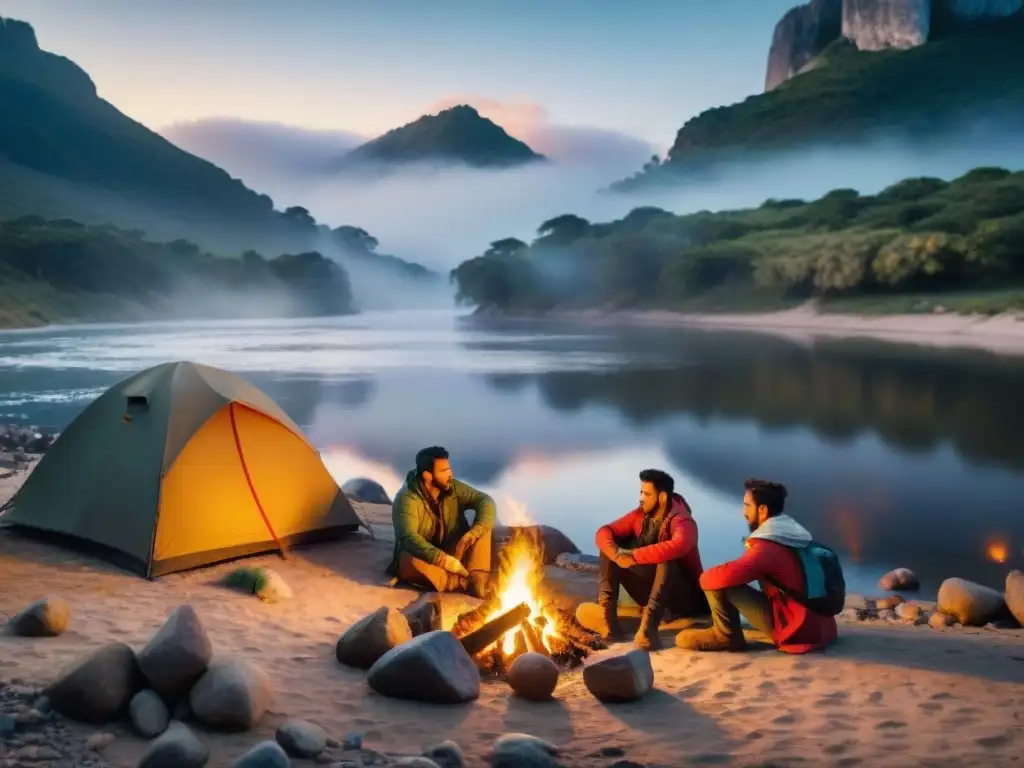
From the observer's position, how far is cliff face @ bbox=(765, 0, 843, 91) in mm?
156500

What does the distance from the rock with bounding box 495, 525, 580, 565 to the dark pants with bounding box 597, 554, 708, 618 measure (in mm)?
3336

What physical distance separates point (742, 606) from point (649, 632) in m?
0.81

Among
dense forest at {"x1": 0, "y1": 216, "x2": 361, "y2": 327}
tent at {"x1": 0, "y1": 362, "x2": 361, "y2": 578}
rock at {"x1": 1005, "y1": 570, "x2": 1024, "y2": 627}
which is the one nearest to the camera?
rock at {"x1": 1005, "y1": 570, "x2": 1024, "y2": 627}

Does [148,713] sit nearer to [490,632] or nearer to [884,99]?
[490,632]

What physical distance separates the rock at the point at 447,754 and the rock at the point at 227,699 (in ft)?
3.26

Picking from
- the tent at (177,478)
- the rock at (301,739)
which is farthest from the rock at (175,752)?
the tent at (177,478)

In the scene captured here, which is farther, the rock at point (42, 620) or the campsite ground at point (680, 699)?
the rock at point (42, 620)

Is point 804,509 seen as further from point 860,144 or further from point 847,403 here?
point 860,144

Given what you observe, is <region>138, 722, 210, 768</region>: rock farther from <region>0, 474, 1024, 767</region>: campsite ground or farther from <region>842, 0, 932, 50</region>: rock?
<region>842, 0, 932, 50</region>: rock

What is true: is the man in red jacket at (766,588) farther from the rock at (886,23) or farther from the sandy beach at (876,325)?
the rock at (886,23)

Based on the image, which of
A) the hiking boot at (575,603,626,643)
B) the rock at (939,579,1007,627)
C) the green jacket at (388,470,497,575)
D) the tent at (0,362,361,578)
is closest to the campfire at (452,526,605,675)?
the hiking boot at (575,603,626,643)

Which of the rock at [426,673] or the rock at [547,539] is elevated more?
the rock at [426,673]

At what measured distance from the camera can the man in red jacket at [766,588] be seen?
6.28m

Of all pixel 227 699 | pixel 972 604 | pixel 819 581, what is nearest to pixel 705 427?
pixel 972 604
